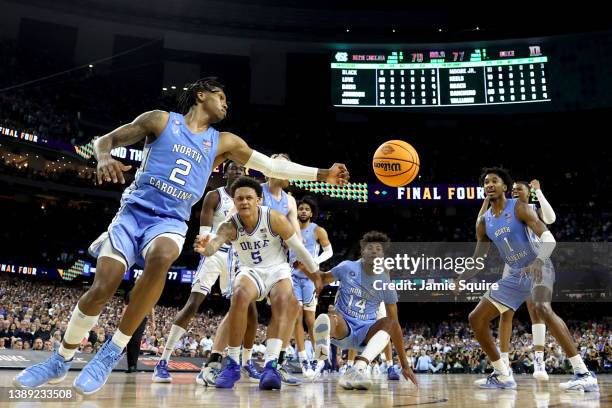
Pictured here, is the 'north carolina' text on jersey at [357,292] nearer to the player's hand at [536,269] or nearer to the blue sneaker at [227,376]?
the player's hand at [536,269]

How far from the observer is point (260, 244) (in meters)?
4.83

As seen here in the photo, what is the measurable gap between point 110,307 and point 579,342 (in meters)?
14.4

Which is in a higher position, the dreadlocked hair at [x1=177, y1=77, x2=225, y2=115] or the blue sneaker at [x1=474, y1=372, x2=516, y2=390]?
the dreadlocked hair at [x1=177, y1=77, x2=225, y2=115]

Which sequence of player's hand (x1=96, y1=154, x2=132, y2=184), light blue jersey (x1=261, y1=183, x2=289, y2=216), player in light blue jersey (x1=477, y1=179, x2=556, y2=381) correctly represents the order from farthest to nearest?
player in light blue jersey (x1=477, y1=179, x2=556, y2=381), light blue jersey (x1=261, y1=183, x2=289, y2=216), player's hand (x1=96, y1=154, x2=132, y2=184)

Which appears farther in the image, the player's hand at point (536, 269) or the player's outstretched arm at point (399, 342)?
the player's hand at point (536, 269)

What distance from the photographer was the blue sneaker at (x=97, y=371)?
301cm

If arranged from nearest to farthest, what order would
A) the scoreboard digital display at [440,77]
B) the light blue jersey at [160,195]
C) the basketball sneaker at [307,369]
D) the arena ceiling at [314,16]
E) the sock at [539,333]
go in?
the light blue jersey at [160,195]
the basketball sneaker at [307,369]
the sock at [539,333]
the scoreboard digital display at [440,77]
the arena ceiling at [314,16]

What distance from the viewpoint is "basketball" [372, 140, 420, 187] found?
7.89 meters

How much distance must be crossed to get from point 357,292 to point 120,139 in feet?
9.73

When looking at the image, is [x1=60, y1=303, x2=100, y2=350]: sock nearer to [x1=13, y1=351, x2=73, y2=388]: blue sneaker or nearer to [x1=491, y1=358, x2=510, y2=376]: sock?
[x1=13, y1=351, x2=73, y2=388]: blue sneaker

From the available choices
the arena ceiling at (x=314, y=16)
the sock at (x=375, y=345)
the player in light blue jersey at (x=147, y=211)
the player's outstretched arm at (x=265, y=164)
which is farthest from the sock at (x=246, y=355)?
the arena ceiling at (x=314, y=16)

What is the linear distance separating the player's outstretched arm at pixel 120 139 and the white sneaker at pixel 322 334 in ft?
8.81

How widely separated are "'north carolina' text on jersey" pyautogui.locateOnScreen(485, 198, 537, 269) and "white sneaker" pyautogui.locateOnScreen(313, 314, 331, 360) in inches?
75.4

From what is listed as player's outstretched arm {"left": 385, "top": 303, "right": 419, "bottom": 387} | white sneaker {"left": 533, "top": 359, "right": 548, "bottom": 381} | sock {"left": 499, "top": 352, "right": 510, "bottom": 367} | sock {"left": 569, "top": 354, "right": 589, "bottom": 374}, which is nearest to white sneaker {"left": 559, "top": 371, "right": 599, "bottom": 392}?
sock {"left": 569, "top": 354, "right": 589, "bottom": 374}
